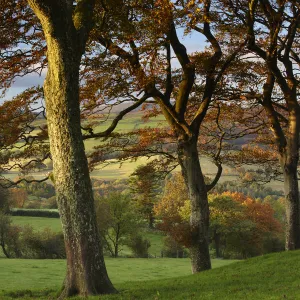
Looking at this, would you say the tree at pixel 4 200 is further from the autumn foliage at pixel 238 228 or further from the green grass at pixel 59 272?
the autumn foliage at pixel 238 228

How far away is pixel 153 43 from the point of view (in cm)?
1510

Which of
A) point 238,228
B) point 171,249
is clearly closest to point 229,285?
point 238,228

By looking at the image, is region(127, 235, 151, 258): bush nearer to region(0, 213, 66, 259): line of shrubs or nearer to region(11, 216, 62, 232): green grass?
region(0, 213, 66, 259): line of shrubs

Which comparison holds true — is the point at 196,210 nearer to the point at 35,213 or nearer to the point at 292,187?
the point at 292,187

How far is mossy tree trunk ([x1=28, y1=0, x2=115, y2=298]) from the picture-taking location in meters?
9.12

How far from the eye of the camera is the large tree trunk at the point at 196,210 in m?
16.4

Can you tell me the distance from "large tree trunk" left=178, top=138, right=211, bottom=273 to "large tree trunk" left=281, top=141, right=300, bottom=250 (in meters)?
4.28

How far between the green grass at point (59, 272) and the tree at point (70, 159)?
24.0m

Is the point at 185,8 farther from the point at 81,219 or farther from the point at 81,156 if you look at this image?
the point at 81,219

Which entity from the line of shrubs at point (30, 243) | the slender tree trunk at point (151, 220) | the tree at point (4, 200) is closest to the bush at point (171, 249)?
the slender tree trunk at point (151, 220)

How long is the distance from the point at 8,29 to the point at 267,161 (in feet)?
49.9

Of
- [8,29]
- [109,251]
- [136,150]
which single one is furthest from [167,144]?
[109,251]

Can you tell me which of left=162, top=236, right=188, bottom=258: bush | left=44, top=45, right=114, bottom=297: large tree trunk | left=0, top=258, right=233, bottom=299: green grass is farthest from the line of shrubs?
left=44, top=45, right=114, bottom=297: large tree trunk

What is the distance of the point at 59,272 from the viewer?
39.3m
